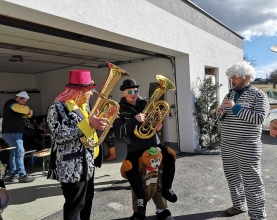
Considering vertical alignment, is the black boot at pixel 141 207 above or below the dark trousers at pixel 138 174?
below

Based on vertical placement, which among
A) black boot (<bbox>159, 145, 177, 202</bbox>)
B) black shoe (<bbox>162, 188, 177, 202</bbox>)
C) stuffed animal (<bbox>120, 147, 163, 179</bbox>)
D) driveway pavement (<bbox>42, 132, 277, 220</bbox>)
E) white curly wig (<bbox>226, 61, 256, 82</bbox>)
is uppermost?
white curly wig (<bbox>226, 61, 256, 82</bbox>)

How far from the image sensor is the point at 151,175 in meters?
2.92

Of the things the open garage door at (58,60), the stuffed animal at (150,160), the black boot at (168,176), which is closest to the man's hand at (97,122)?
the stuffed animal at (150,160)

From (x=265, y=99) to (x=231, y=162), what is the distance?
889 millimetres

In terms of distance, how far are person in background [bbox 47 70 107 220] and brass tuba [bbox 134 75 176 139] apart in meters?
0.79

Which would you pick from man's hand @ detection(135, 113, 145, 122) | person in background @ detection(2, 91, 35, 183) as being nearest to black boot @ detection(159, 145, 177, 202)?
man's hand @ detection(135, 113, 145, 122)

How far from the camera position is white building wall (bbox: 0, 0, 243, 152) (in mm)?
3070

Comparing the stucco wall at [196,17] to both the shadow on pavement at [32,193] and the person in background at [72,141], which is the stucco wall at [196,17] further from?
the shadow on pavement at [32,193]

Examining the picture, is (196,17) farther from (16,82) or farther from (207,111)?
(16,82)

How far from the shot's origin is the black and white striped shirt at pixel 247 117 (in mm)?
2681

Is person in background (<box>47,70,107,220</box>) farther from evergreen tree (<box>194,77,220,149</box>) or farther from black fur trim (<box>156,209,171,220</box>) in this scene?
evergreen tree (<box>194,77,220,149</box>)

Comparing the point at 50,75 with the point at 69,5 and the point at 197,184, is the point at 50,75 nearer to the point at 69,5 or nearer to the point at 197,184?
the point at 69,5

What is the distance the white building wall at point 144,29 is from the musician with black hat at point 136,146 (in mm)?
1342

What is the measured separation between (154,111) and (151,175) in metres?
0.80
